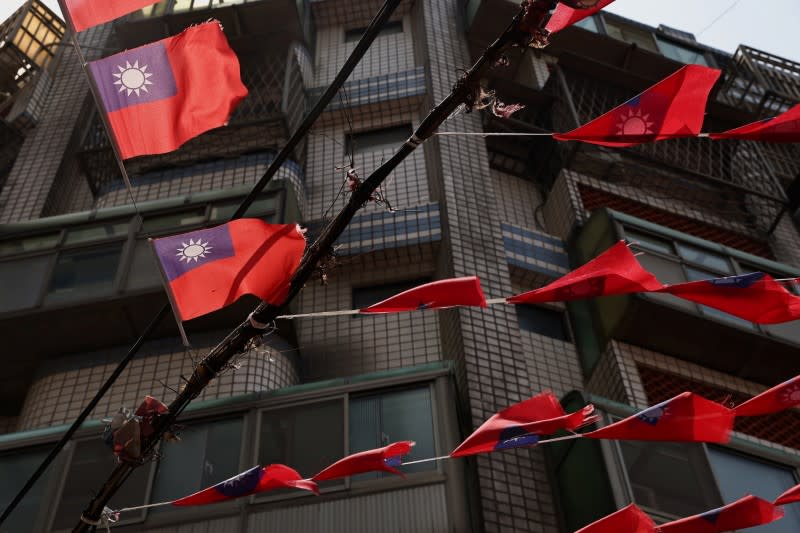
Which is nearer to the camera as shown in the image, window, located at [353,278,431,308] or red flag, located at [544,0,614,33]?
red flag, located at [544,0,614,33]

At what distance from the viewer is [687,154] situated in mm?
18875

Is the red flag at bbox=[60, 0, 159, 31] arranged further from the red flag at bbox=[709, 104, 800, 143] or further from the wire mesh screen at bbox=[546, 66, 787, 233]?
the wire mesh screen at bbox=[546, 66, 787, 233]

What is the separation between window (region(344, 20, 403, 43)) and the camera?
19.7 meters

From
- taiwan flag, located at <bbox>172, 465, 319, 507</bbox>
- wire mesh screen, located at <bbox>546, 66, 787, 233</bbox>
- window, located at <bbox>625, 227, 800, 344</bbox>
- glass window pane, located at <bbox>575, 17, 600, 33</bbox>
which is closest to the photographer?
taiwan flag, located at <bbox>172, 465, 319, 507</bbox>

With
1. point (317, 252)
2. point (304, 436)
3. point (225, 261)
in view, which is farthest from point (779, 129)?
point (304, 436)

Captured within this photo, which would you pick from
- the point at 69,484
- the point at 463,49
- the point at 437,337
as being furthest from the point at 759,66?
the point at 69,484

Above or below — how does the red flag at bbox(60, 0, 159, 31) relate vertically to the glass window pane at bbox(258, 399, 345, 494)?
above

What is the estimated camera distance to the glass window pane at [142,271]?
12055 mm

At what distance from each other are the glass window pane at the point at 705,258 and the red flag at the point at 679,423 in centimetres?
686

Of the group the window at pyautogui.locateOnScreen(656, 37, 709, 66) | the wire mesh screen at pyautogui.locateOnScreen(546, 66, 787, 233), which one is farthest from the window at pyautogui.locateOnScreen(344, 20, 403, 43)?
the window at pyautogui.locateOnScreen(656, 37, 709, 66)

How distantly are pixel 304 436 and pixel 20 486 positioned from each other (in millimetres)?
3327

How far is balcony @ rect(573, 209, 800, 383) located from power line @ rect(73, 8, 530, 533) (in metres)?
7.44

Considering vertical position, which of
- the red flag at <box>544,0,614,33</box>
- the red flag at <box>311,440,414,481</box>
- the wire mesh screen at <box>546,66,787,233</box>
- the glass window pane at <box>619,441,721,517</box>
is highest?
the wire mesh screen at <box>546,66,787,233</box>

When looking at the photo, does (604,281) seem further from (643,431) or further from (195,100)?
(195,100)
